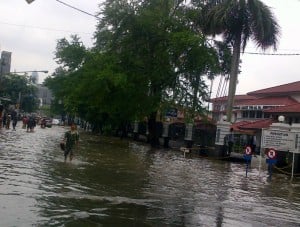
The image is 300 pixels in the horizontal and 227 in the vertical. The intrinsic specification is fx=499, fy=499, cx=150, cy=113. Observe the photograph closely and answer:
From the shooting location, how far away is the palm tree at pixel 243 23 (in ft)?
137

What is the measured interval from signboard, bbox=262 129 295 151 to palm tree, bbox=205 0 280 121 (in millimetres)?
13578

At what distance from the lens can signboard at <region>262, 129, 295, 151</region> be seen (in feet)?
91.4

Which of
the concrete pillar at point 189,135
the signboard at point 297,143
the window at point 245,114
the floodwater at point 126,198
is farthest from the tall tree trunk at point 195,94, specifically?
the floodwater at point 126,198

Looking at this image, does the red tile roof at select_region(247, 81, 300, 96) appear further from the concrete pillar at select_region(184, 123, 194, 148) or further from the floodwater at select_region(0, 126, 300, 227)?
the floodwater at select_region(0, 126, 300, 227)

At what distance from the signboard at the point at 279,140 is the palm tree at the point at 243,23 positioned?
535 inches

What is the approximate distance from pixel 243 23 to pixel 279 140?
17283mm

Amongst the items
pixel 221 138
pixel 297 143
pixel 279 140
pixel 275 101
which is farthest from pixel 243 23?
pixel 297 143

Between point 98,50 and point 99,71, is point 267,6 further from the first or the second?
point 98,50

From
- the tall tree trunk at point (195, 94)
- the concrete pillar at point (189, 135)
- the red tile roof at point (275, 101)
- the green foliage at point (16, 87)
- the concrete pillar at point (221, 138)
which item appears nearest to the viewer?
the concrete pillar at point (221, 138)

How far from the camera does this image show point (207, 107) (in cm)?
4797

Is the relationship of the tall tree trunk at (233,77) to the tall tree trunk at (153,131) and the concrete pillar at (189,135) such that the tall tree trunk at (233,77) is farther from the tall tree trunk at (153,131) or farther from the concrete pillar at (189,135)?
the tall tree trunk at (153,131)

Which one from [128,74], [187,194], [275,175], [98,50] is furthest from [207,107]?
[187,194]

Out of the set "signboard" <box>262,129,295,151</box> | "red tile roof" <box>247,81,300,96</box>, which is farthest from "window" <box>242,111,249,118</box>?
"signboard" <box>262,129,295,151</box>

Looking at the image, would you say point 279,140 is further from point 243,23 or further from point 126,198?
point 126,198
